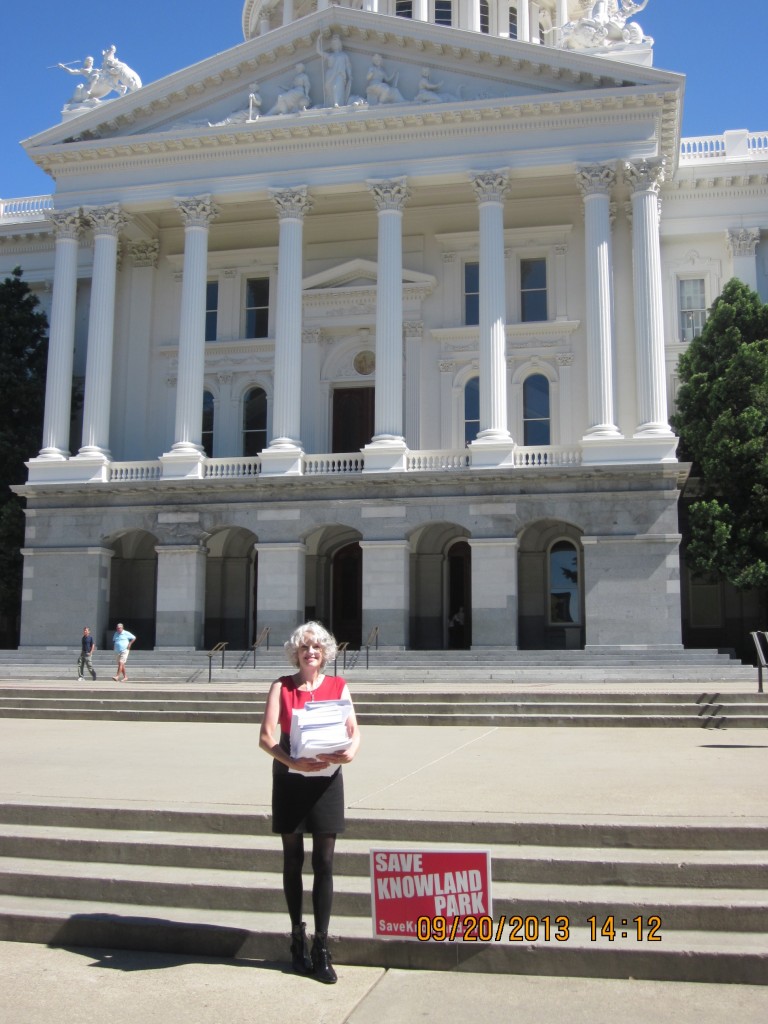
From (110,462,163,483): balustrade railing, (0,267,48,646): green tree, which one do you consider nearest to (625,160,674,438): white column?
(110,462,163,483): balustrade railing

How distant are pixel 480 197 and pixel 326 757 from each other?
30.1 m

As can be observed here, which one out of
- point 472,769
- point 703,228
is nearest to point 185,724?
point 472,769

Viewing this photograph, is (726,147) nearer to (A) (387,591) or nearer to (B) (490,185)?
(B) (490,185)

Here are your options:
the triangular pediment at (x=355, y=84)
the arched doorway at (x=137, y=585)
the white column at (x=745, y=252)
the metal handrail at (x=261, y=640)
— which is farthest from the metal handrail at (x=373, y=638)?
the white column at (x=745, y=252)

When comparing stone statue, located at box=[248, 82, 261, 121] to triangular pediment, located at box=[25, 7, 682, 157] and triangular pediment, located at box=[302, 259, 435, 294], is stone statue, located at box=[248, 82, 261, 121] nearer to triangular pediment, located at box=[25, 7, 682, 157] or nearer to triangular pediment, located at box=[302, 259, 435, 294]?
triangular pediment, located at box=[25, 7, 682, 157]

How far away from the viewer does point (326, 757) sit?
21.9 ft

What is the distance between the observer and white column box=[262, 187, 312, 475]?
34.2 m

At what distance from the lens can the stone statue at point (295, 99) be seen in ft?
117

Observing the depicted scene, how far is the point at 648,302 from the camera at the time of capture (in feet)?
108

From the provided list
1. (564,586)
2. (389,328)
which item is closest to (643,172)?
(389,328)

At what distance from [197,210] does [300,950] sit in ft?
107

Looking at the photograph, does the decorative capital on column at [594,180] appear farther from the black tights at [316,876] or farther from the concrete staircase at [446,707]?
the black tights at [316,876]

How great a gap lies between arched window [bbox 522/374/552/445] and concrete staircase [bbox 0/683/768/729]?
60.6 ft

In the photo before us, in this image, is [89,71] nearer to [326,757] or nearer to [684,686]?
[684,686]
